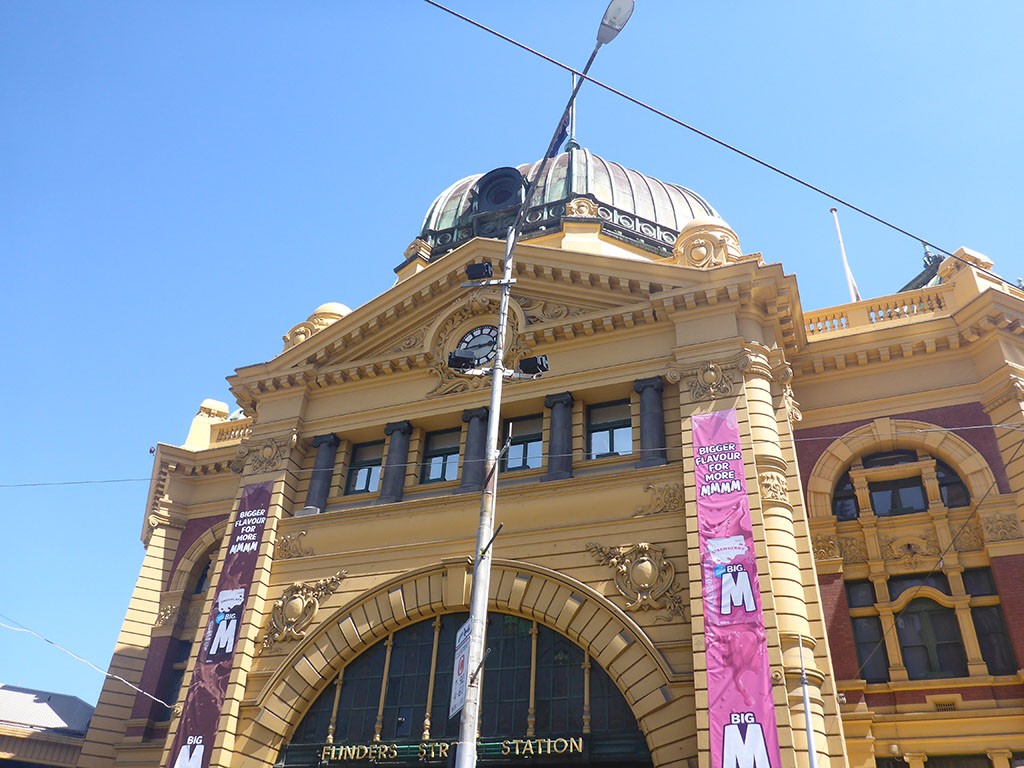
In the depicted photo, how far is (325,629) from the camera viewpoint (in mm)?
25156

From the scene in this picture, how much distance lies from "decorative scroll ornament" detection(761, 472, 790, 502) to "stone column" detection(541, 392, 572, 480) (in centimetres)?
566

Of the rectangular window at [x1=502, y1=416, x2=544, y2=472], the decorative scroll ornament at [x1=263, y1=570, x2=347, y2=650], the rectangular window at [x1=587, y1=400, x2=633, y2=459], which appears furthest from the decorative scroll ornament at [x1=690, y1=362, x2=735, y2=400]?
the decorative scroll ornament at [x1=263, y1=570, x2=347, y2=650]

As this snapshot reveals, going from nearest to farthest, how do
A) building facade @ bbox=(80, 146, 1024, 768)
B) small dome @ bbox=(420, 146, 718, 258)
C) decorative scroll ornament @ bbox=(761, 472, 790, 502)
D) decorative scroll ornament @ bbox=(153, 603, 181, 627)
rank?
building facade @ bbox=(80, 146, 1024, 768) < decorative scroll ornament @ bbox=(761, 472, 790, 502) < decorative scroll ornament @ bbox=(153, 603, 181, 627) < small dome @ bbox=(420, 146, 718, 258)

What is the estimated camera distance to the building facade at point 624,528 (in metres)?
21.2

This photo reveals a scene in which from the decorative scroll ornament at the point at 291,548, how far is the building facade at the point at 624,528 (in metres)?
0.11

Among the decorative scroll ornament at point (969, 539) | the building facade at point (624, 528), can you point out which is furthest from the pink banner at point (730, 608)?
the decorative scroll ornament at point (969, 539)

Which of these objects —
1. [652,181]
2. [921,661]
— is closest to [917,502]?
[921,661]

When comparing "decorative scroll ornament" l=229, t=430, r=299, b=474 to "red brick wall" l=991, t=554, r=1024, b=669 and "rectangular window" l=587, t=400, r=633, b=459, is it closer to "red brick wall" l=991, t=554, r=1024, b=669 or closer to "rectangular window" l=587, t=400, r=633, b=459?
"rectangular window" l=587, t=400, r=633, b=459

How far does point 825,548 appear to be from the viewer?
25094mm

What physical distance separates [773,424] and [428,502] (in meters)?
10.7

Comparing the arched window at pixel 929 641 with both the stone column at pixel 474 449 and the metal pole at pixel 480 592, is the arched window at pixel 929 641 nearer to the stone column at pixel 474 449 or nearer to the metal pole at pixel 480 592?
the stone column at pixel 474 449

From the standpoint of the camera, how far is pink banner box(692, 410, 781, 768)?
18484 mm

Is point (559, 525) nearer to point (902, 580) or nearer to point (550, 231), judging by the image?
point (902, 580)

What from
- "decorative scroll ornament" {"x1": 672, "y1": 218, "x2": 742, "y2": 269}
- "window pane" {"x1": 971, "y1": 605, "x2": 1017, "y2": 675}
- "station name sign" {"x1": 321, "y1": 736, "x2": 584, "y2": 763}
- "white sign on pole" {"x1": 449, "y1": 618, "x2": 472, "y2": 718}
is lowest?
"white sign on pole" {"x1": 449, "y1": 618, "x2": 472, "y2": 718}
